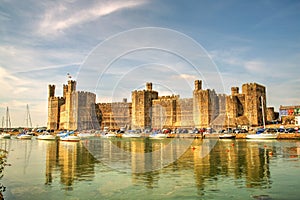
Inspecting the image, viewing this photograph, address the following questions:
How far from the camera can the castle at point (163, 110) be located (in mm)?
68000

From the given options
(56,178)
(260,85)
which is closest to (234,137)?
(260,85)

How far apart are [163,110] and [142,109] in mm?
6140

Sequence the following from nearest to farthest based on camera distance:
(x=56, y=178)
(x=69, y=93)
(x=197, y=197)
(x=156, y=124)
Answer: (x=197, y=197), (x=56, y=178), (x=156, y=124), (x=69, y=93)

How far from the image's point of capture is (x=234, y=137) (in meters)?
51.7

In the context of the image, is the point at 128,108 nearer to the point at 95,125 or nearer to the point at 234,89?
the point at 95,125

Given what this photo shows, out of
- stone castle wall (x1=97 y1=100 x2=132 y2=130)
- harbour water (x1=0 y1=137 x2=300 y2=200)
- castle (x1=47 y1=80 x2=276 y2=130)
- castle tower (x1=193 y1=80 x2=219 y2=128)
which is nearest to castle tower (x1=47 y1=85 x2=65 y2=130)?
castle (x1=47 y1=80 x2=276 y2=130)

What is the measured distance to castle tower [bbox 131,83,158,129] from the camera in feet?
261

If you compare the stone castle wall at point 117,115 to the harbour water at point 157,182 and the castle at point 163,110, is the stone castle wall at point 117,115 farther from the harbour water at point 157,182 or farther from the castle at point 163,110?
the harbour water at point 157,182

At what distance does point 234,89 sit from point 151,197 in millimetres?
67678

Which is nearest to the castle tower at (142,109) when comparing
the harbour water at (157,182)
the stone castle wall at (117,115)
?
the stone castle wall at (117,115)

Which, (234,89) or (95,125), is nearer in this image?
(234,89)

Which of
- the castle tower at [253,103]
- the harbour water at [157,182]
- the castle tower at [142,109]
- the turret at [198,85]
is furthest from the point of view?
the castle tower at [142,109]

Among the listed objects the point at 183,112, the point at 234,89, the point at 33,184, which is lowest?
the point at 33,184

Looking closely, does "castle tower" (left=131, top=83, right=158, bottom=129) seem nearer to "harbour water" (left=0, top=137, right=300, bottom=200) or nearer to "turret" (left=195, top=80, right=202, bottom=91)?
"turret" (left=195, top=80, right=202, bottom=91)
